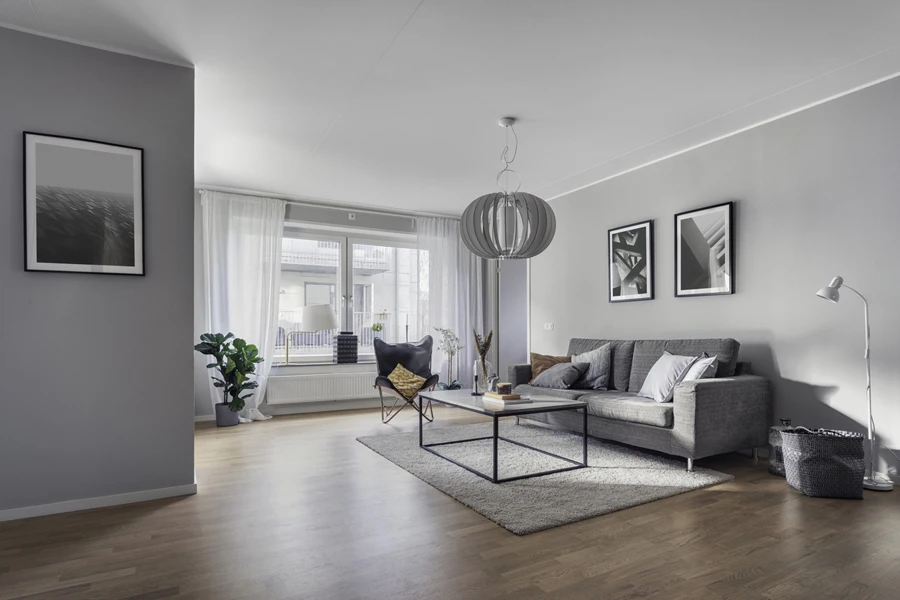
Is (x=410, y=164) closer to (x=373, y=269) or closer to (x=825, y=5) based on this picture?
(x=373, y=269)

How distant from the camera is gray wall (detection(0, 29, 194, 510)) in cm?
276

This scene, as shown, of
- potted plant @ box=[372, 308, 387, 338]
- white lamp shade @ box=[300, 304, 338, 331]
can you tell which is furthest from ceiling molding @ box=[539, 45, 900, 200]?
white lamp shade @ box=[300, 304, 338, 331]

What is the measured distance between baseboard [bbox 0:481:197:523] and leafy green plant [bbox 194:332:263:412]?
233 cm

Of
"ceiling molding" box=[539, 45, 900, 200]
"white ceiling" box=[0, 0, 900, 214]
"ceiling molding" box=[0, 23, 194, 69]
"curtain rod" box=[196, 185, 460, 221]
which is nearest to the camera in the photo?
"white ceiling" box=[0, 0, 900, 214]

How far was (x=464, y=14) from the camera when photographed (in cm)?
268

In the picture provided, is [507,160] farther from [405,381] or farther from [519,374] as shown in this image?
[405,381]

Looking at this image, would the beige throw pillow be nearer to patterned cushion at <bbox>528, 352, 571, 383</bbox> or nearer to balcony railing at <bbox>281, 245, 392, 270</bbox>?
patterned cushion at <bbox>528, 352, 571, 383</bbox>

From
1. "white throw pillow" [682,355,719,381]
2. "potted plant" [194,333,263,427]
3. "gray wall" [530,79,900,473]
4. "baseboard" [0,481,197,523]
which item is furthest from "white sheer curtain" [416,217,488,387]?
"baseboard" [0,481,197,523]

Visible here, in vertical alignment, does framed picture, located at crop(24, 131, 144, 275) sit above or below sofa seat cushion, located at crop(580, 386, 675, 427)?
above

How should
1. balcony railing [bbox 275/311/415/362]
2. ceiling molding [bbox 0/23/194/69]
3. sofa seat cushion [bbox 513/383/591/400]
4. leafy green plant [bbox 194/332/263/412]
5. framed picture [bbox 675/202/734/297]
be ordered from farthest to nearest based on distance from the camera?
balcony railing [bbox 275/311/415/362]
leafy green plant [bbox 194/332/263/412]
sofa seat cushion [bbox 513/383/591/400]
framed picture [bbox 675/202/734/297]
ceiling molding [bbox 0/23/194/69]

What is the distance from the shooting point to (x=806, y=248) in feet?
12.3

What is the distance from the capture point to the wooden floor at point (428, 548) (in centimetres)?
200

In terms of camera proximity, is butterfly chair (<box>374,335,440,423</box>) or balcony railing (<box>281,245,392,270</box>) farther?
balcony railing (<box>281,245,392,270</box>)

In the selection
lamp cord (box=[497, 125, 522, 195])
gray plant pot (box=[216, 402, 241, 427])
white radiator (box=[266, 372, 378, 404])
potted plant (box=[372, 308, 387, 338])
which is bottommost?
gray plant pot (box=[216, 402, 241, 427])
